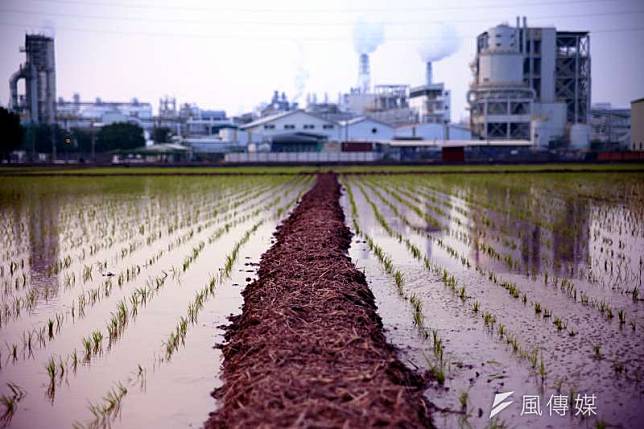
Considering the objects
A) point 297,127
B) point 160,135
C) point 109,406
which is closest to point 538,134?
point 297,127

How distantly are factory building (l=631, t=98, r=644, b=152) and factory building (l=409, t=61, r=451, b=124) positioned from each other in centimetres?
2302

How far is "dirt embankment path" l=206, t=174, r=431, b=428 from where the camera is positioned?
365 centimetres

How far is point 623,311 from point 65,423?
5.40 metres

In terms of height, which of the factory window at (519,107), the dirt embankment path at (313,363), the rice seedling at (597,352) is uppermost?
the factory window at (519,107)

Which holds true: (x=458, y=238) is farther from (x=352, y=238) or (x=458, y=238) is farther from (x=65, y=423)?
(x=65, y=423)

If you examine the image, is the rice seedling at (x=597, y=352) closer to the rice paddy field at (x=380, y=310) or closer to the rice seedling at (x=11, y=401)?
the rice paddy field at (x=380, y=310)

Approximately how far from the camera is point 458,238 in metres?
13.1

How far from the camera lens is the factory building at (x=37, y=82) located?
254 feet

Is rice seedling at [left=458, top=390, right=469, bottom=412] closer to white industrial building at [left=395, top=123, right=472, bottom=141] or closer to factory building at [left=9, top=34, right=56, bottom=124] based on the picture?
white industrial building at [left=395, top=123, right=472, bottom=141]

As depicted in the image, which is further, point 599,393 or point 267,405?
point 599,393

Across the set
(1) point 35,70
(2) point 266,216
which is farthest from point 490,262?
(1) point 35,70

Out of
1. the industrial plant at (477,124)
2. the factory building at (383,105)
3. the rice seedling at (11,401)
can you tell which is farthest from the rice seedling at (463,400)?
the factory building at (383,105)

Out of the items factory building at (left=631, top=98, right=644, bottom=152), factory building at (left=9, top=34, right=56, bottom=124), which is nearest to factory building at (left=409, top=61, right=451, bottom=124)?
factory building at (left=631, top=98, right=644, bottom=152)

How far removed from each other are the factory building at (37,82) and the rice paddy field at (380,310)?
2674 inches
